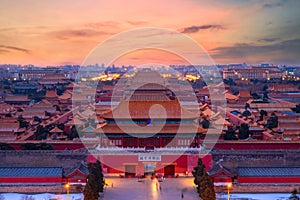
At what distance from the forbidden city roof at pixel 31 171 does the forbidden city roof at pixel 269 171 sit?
274 inches

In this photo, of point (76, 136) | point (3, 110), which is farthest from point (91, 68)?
point (76, 136)

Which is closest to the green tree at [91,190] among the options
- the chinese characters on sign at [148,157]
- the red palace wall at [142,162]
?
the red palace wall at [142,162]

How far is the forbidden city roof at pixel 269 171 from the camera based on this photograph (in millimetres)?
17219

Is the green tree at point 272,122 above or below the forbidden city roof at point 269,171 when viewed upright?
above

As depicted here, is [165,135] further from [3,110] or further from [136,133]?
Answer: [3,110]

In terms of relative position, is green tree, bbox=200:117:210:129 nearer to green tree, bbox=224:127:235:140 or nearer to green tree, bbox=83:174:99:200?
green tree, bbox=224:127:235:140

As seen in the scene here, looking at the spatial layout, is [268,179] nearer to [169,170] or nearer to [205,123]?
[169,170]

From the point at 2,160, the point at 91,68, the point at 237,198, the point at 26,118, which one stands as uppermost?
the point at 91,68

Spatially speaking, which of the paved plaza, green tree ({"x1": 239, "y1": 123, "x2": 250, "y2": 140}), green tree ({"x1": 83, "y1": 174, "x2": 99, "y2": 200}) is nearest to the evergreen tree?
green tree ({"x1": 83, "y1": 174, "x2": 99, "y2": 200})

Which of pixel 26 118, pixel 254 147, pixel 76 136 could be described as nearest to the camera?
pixel 254 147

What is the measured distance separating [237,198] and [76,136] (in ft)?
30.6

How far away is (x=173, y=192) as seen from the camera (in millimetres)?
16422

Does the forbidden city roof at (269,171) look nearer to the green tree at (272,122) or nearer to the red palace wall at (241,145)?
the red palace wall at (241,145)

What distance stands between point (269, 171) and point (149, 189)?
469 cm
